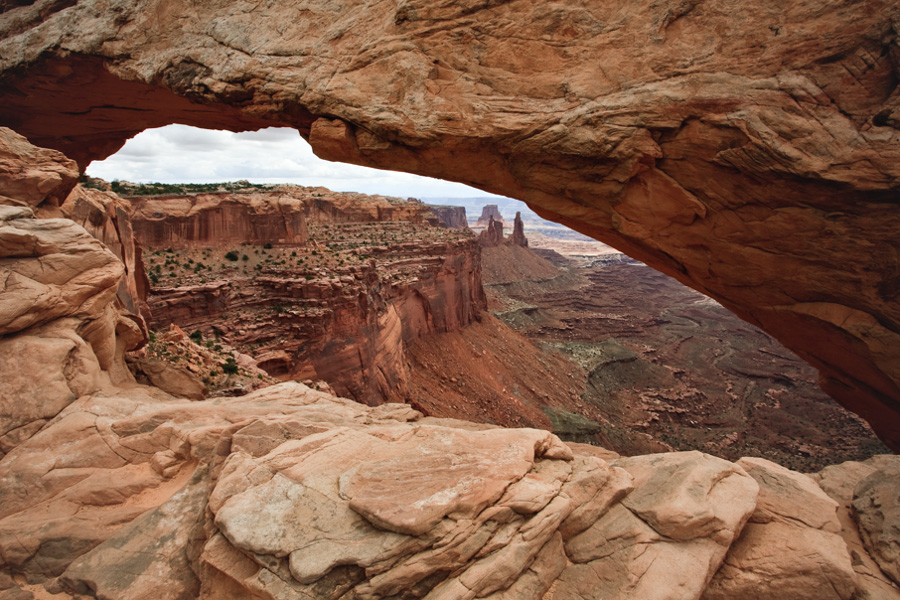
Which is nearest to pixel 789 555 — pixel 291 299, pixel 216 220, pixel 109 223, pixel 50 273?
pixel 50 273

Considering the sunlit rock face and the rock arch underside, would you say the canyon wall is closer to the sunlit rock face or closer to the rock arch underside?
the rock arch underside

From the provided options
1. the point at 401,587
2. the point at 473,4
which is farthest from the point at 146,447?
the point at 473,4

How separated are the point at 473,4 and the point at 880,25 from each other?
666cm

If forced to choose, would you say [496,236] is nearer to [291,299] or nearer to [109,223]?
[291,299]

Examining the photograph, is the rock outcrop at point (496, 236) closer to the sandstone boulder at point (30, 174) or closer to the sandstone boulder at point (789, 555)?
the sandstone boulder at point (30, 174)

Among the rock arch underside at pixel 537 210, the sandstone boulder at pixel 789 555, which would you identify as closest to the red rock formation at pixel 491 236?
the rock arch underside at pixel 537 210

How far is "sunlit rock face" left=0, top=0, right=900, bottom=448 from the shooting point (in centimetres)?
761

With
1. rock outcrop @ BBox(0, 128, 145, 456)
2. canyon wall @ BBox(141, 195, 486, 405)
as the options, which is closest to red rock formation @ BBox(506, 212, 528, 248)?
canyon wall @ BBox(141, 195, 486, 405)

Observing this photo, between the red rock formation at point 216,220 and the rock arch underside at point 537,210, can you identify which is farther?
the red rock formation at point 216,220

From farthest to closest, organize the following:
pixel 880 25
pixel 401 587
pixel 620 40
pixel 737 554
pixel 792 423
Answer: pixel 792 423 → pixel 620 40 → pixel 880 25 → pixel 737 554 → pixel 401 587

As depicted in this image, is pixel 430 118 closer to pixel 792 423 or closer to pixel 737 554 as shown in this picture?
pixel 737 554

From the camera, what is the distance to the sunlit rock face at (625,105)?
25.0ft

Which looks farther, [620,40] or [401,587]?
[620,40]

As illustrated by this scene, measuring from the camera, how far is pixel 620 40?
8430 mm
